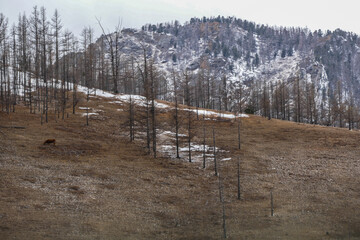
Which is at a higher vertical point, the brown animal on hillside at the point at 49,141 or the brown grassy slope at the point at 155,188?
the brown animal on hillside at the point at 49,141

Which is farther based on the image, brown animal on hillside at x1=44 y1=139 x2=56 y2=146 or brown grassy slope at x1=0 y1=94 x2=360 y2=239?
brown animal on hillside at x1=44 y1=139 x2=56 y2=146

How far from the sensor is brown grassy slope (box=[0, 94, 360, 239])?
63.7 feet

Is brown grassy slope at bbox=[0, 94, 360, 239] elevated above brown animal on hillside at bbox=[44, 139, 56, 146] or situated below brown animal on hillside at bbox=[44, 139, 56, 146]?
below

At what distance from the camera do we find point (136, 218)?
2142cm

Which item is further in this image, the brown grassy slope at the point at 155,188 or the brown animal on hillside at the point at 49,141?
A: the brown animal on hillside at the point at 49,141

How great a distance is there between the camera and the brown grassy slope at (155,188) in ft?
63.7

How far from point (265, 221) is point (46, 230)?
14405 mm

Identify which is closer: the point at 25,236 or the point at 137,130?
the point at 25,236

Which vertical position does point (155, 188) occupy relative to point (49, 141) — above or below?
below

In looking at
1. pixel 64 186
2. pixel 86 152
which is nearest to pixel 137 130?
pixel 86 152

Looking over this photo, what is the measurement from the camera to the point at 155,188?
28344 millimetres

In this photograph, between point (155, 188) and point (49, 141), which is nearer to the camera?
point (155, 188)

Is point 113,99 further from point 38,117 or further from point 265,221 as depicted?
point 265,221

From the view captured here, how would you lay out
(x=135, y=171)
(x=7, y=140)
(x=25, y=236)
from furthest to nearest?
(x=7, y=140) → (x=135, y=171) → (x=25, y=236)
